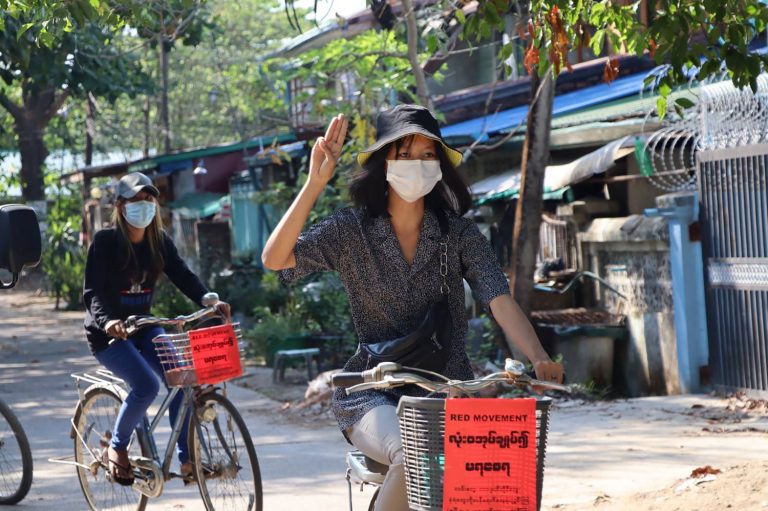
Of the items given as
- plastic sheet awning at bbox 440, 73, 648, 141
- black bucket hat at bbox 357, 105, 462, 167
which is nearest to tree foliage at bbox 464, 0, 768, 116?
black bucket hat at bbox 357, 105, 462, 167

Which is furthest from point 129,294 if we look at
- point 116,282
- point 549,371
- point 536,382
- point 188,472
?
point 536,382

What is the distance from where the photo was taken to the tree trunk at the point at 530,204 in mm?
11922

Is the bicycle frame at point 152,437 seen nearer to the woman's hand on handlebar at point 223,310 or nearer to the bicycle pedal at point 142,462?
the bicycle pedal at point 142,462

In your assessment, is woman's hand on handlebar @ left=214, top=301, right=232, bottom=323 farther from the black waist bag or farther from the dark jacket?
the black waist bag

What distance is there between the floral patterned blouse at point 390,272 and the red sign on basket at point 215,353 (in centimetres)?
195

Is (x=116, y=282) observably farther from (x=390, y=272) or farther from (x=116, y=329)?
(x=390, y=272)

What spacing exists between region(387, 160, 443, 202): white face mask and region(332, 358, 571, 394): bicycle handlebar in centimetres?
70

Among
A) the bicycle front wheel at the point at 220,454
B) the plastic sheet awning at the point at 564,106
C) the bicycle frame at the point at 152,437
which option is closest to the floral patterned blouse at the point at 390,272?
the bicycle front wheel at the point at 220,454

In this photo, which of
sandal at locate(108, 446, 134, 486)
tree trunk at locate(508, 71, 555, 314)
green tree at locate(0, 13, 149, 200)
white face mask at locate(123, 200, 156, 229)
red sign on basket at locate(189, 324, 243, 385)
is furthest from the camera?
green tree at locate(0, 13, 149, 200)

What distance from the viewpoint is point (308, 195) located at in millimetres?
4020

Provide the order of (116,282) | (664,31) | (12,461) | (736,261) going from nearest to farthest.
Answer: (664,31) → (116,282) → (12,461) → (736,261)

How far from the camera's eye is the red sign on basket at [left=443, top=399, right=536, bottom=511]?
3297 mm

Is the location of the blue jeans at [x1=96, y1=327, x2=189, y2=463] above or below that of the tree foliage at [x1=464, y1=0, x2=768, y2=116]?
below

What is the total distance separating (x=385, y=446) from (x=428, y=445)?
55 centimetres
